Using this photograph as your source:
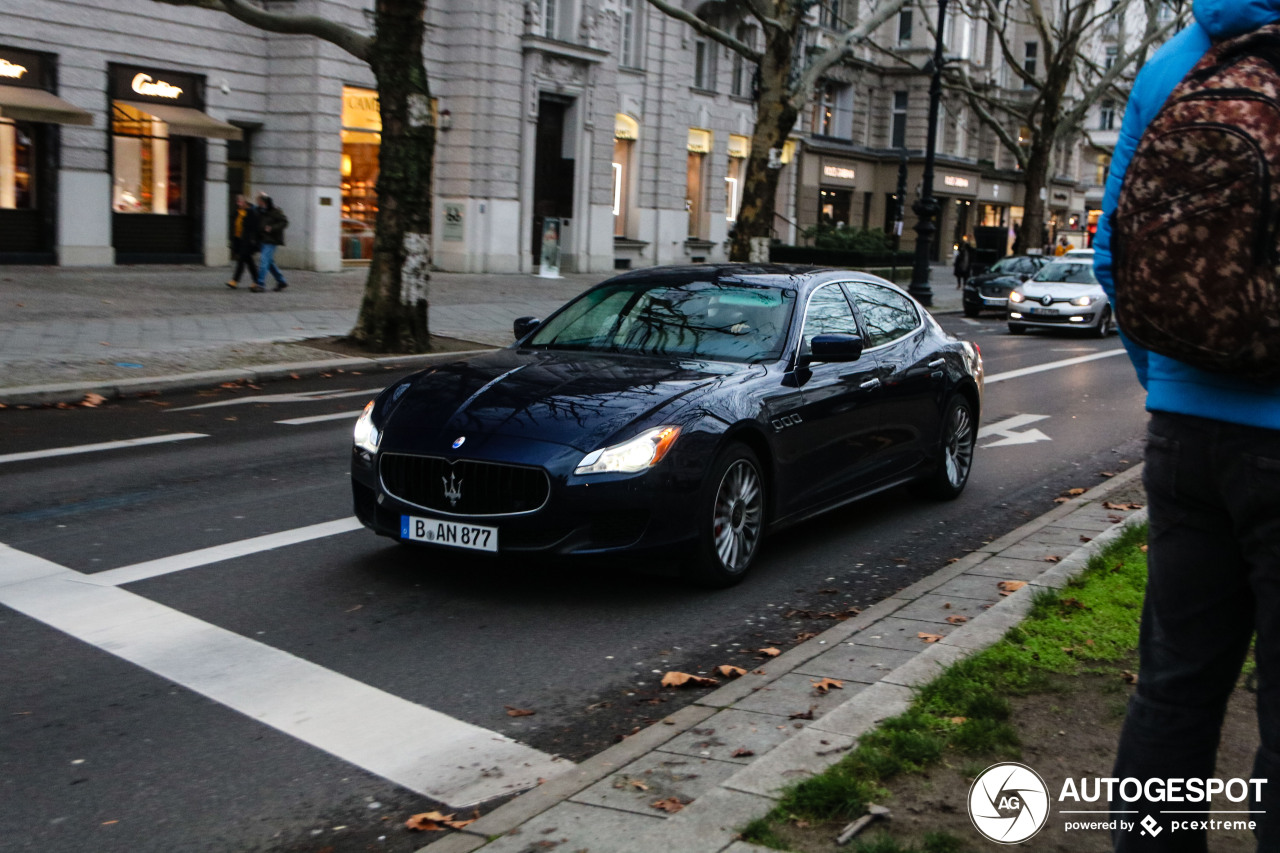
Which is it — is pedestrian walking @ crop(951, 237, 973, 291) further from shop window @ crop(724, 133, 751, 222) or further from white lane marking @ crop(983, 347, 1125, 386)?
white lane marking @ crop(983, 347, 1125, 386)

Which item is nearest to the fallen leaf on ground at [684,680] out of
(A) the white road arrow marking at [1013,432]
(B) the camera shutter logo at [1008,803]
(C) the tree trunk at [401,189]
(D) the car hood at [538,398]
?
(D) the car hood at [538,398]

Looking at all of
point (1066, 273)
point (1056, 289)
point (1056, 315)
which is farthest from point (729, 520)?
point (1066, 273)

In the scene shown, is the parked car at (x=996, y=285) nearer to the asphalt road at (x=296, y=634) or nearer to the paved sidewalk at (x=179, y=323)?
the paved sidewalk at (x=179, y=323)

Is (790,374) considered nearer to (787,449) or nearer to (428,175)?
(787,449)

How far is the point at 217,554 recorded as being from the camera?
6.77m

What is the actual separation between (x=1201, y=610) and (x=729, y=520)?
396 cm

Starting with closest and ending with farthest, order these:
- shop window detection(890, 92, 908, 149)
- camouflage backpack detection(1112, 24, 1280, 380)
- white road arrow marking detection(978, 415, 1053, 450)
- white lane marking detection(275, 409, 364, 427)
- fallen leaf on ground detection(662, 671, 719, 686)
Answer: camouflage backpack detection(1112, 24, 1280, 380) → fallen leaf on ground detection(662, 671, 719, 686) → white lane marking detection(275, 409, 364, 427) → white road arrow marking detection(978, 415, 1053, 450) → shop window detection(890, 92, 908, 149)

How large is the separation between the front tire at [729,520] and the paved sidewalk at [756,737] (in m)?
0.83

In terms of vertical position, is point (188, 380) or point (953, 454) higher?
point (953, 454)

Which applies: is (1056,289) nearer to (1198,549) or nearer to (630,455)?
(630,455)

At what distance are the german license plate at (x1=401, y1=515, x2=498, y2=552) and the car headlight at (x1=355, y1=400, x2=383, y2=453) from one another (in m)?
0.43

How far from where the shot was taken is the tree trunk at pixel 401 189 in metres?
16.1

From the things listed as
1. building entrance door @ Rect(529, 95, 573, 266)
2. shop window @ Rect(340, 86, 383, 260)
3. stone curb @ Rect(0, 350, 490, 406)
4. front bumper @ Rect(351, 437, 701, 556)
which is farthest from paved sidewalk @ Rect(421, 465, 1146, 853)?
building entrance door @ Rect(529, 95, 573, 266)

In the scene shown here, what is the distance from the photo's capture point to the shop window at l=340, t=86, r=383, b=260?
30.8 m
